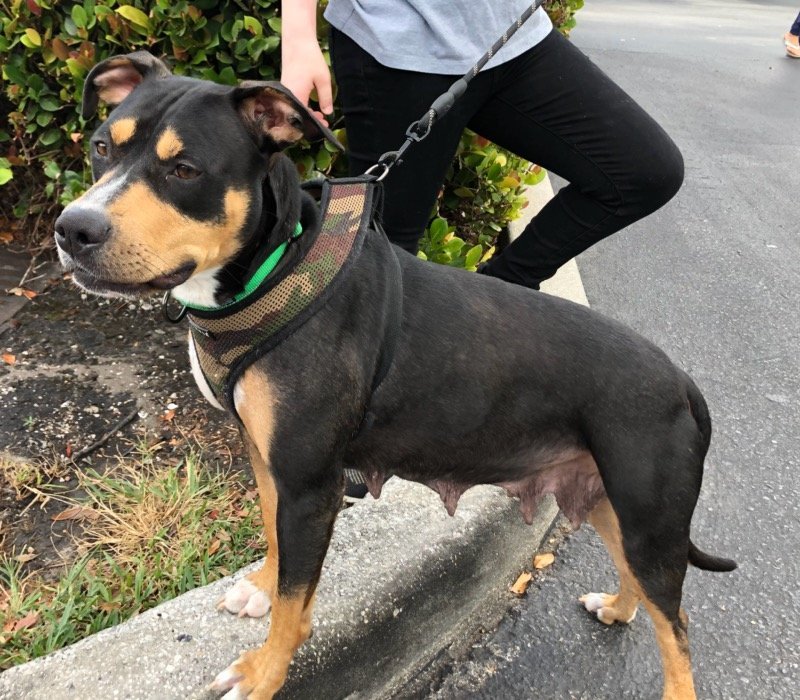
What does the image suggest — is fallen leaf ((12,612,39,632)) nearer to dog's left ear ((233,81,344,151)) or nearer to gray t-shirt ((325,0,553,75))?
dog's left ear ((233,81,344,151))

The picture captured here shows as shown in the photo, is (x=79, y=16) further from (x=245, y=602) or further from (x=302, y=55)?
(x=245, y=602)

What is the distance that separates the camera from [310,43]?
2.60 m

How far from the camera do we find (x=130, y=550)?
2781 mm

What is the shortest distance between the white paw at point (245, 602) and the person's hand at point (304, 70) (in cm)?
156

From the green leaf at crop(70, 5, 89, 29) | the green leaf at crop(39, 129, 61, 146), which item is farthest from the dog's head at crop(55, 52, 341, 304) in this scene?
the green leaf at crop(39, 129, 61, 146)

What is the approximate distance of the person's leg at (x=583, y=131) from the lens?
9.42 ft

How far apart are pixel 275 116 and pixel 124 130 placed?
0.38m

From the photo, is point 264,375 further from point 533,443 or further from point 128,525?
→ point 128,525

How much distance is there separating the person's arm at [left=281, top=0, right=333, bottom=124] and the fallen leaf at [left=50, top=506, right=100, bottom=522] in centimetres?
167

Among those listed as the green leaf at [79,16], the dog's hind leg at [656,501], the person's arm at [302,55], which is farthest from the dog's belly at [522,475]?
the green leaf at [79,16]

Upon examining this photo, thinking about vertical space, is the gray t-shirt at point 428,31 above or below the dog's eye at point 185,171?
above

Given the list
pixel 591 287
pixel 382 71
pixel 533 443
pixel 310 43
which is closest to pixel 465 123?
pixel 382 71

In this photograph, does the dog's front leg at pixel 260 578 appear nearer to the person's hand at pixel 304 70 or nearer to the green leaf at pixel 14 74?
the person's hand at pixel 304 70

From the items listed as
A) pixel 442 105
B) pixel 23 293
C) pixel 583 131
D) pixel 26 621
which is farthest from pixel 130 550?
pixel 583 131
